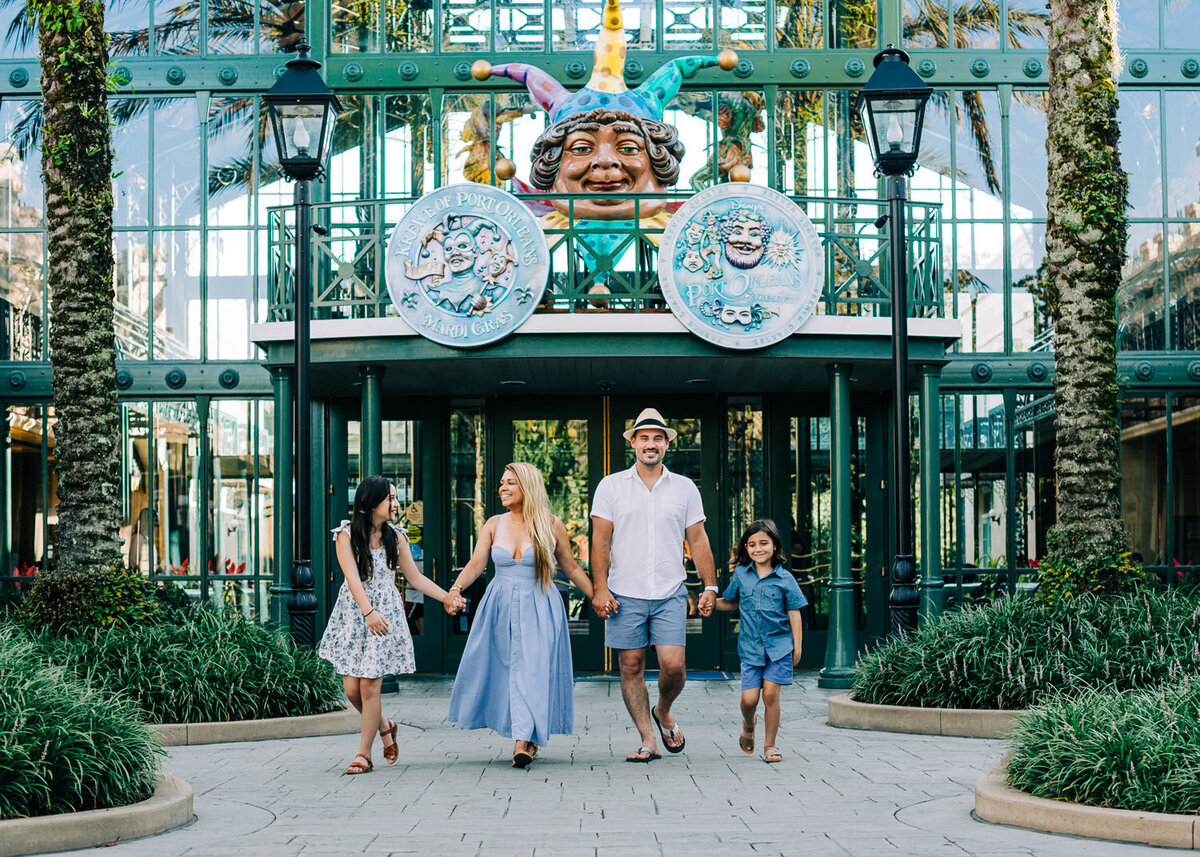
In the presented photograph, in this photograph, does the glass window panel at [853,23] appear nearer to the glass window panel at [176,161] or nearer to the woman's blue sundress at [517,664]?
the glass window panel at [176,161]

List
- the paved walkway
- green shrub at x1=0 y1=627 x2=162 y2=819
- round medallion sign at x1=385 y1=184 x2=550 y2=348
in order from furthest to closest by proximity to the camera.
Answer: round medallion sign at x1=385 y1=184 x2=550 y2=348 < green shrub at x1=0 y1=627 x2=162 y2=819 < the paved walkway

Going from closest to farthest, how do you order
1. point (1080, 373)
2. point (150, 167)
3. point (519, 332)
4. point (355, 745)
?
point (355, 745)
point (1080, 373)
point (519, 332)
point (150, 167)

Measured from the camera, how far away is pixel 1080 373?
427 inches

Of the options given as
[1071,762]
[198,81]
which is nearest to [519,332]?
[198,81]

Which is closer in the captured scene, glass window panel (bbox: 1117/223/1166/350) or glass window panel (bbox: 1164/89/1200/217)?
glass window panel (bbox: 1117/223/1166/350)

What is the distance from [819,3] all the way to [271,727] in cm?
1021

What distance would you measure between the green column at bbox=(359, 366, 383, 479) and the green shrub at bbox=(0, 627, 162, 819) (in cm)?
652

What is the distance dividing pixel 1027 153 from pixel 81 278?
397 inches

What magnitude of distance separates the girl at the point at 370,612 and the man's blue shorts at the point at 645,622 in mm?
1057

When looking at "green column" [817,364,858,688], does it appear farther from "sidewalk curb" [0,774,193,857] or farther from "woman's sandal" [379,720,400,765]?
"sidewalk curb" [0,774,193,857]

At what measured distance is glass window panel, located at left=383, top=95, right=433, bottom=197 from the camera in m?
15.7

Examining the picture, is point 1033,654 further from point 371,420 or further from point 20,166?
point 20,166

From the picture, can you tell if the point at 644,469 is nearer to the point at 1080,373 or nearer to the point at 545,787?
the point at 545,787

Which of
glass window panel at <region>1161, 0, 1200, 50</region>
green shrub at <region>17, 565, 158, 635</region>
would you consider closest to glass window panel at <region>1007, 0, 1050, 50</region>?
glass window panel at <region>1161, 0, 1200, 50</region>
